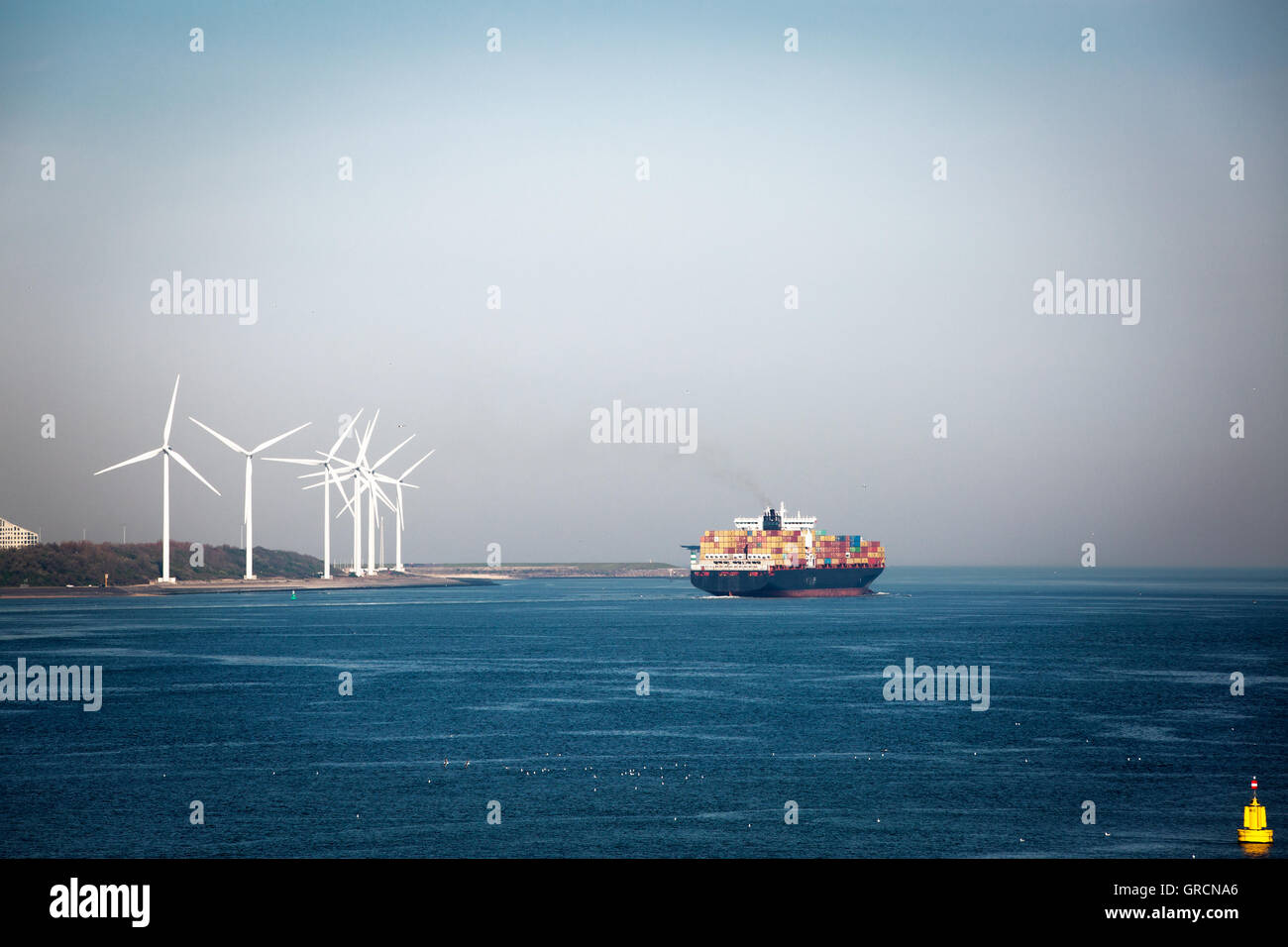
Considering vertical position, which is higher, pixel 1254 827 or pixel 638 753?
pixel 1254 827

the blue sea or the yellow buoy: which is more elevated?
the yellow buoy

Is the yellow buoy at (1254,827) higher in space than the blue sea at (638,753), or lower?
higher

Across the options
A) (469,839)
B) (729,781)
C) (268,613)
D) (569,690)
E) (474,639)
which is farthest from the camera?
(268,613)

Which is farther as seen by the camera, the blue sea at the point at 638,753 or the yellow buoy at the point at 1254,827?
the blue sea at the point at 638,753

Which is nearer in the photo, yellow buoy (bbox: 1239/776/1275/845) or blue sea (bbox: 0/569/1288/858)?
yellow buoy (bbox: 1239/776/1275/845)

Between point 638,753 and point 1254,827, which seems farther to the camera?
point 638,753
